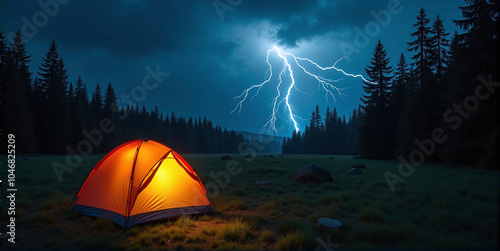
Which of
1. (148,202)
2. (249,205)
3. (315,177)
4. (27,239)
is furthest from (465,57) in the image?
(27,239)

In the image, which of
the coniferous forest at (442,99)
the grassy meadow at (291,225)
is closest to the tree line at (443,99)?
the coniferous forest at (442,99)

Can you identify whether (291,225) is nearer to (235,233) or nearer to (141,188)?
(235,233)

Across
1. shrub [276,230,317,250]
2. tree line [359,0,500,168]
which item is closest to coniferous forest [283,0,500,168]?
tree line [359,0,500,168]

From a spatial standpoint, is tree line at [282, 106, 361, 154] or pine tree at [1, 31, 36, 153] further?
tree line at [282, 106, 361, 154]

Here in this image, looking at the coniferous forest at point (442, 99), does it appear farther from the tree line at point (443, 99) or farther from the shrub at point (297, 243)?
the shrub at point (297, 243)

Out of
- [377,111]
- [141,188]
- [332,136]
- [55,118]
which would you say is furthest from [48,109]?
[332,136]

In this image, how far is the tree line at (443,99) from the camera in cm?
1800

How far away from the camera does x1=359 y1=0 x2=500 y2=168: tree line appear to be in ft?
59.1

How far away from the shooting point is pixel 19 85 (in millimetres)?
31703

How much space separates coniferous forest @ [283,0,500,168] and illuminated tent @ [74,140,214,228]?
18944mm

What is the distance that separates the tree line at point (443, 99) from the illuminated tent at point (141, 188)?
1888 centimetres

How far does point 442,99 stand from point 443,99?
171 cm

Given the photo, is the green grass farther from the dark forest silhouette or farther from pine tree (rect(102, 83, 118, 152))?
pine tree (rect(102, 83, 118, 152))

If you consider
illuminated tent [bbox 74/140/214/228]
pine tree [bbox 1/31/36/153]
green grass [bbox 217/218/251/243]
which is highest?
pine tree [bbox 1/31/36/153]
